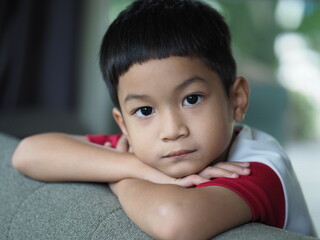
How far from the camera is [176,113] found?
36.2 inches

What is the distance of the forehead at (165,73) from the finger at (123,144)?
25 cm

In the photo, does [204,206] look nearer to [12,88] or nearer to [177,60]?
[177,60]

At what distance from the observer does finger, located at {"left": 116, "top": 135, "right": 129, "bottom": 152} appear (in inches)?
47.1

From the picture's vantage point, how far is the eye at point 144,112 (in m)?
0.96

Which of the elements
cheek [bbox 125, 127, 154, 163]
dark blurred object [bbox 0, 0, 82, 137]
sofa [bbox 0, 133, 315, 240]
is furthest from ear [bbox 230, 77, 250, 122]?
dark blurred object [bbox 0, 0, 82, 137]

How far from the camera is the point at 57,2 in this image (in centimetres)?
392

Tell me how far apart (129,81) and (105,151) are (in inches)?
8.1

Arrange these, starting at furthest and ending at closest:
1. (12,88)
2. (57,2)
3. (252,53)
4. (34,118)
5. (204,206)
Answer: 1. (252,53)
2. (57,2)
3. (12,88)
4. (34,118)
5. (204,206)

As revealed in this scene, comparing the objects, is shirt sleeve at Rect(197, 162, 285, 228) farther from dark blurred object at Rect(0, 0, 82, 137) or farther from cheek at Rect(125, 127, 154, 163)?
dark blurred object at Rect(0, 0, 82, 137)

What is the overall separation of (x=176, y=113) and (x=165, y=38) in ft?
0.51

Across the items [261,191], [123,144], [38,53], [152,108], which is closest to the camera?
[261,191]

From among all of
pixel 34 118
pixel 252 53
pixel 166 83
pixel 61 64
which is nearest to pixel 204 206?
pixel 166 83

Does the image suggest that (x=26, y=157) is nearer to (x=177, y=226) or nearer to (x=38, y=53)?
(x=177, y=226)

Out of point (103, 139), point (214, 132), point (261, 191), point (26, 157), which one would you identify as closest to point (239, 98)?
point (214, 132)
